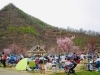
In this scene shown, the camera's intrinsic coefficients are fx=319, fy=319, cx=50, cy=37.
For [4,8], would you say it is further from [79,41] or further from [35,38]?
[79,41]

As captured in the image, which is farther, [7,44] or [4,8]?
[4,8]

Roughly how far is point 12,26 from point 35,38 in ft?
63.8

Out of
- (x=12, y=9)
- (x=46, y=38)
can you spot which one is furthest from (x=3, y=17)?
(x=46, y=38)

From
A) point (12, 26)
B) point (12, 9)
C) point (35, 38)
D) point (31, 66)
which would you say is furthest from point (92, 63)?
point (12, 9)

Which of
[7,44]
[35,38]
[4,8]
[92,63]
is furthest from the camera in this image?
[4,8]

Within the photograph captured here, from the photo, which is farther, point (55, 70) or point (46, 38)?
point (46, 38)

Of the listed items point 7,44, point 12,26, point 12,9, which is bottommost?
point 7,44

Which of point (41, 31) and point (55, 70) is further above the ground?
point (41, 31)

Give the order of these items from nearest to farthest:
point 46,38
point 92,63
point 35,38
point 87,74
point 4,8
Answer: point 87,74 < point 92,63 < point 35,38 < point 46,38 < point 4,8

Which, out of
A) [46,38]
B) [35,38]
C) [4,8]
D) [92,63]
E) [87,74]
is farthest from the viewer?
[4,8]

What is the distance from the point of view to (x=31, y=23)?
181 metres

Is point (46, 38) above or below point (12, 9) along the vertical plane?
below

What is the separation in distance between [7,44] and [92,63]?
109904 millimetres

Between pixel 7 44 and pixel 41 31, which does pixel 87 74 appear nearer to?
pixel 7 44
